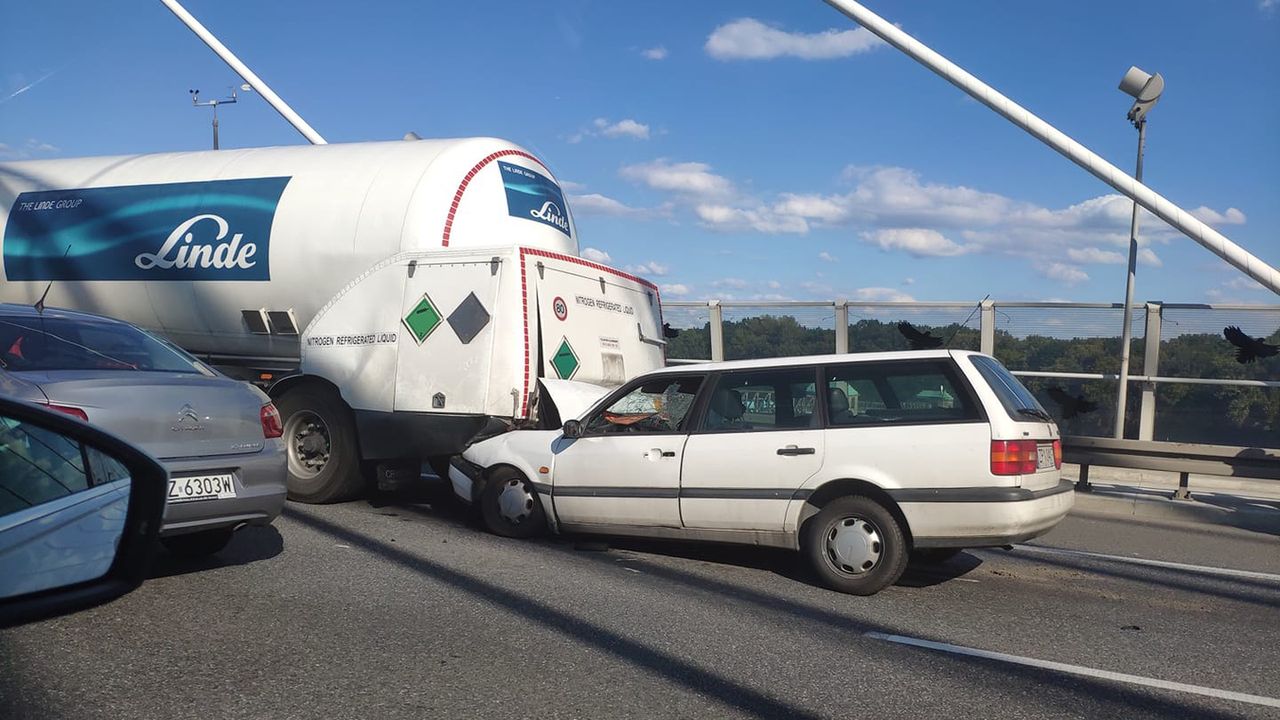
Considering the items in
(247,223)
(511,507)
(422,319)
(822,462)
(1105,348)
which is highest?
(247,223)

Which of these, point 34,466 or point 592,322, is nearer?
point 34,466

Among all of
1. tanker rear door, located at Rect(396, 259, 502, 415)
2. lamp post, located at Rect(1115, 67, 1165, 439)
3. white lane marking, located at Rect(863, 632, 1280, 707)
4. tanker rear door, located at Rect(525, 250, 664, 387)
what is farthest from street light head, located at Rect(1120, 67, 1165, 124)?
white lane marking, located at Rect(863, 632, 1280, 707)

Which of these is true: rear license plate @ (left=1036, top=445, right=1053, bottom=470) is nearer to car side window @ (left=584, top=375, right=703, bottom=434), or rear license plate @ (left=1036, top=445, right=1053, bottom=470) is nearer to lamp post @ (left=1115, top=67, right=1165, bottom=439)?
car side window @ (left=584, top=375, right=703, bottom=434)

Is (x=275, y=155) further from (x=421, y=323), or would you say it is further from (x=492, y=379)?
(x=492, y=379)

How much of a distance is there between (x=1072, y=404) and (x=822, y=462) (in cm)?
753

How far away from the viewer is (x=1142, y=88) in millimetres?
12812

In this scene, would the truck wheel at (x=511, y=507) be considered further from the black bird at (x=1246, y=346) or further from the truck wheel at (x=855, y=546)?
the black bird at (x=1246, y=346)

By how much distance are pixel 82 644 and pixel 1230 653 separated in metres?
5.52

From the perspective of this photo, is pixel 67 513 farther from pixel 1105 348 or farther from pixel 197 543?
pixel 1105 348

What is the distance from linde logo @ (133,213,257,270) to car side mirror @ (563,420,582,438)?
4.66m

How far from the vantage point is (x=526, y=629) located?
533 centimetres

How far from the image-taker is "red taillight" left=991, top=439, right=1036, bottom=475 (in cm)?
614

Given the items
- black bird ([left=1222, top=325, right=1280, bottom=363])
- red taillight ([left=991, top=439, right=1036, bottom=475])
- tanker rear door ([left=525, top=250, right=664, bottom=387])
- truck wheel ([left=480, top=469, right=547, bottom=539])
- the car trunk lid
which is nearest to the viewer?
the car trunk lid

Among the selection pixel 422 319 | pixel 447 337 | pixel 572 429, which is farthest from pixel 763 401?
pixel 422 319
